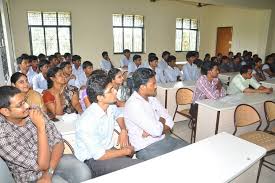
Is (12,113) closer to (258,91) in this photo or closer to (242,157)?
(242,157)

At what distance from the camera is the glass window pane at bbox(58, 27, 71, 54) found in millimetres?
8335

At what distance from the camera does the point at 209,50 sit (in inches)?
448

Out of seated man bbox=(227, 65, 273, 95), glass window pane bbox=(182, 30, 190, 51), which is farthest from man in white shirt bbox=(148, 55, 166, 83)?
glass window pane bbox=(182, 30, 190, 51)

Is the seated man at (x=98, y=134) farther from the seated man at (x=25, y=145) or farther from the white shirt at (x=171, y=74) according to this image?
the white shirt at (x=171, y=74)

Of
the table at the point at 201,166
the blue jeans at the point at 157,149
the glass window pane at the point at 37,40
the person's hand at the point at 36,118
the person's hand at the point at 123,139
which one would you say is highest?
the glass window pane at the point at 37,40

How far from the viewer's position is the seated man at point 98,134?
5.57 feet

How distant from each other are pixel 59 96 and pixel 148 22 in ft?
25.0

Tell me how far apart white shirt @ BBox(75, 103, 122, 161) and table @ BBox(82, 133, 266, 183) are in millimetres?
362

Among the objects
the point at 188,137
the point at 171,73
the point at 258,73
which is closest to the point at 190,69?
the point at 171,73

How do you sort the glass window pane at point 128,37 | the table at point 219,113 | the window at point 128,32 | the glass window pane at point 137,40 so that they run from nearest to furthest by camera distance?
the table at point 219,113
the window at point 128,32
the glass window pane at point 128,37
the glass window pane at point 137,40

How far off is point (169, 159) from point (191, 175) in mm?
208

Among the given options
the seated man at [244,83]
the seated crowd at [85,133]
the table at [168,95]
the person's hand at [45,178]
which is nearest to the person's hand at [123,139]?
the seated crowd at [85,133]

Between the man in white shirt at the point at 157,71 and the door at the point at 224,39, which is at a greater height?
the door at the point at 224,39

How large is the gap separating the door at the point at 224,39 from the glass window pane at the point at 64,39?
23.1 feet
